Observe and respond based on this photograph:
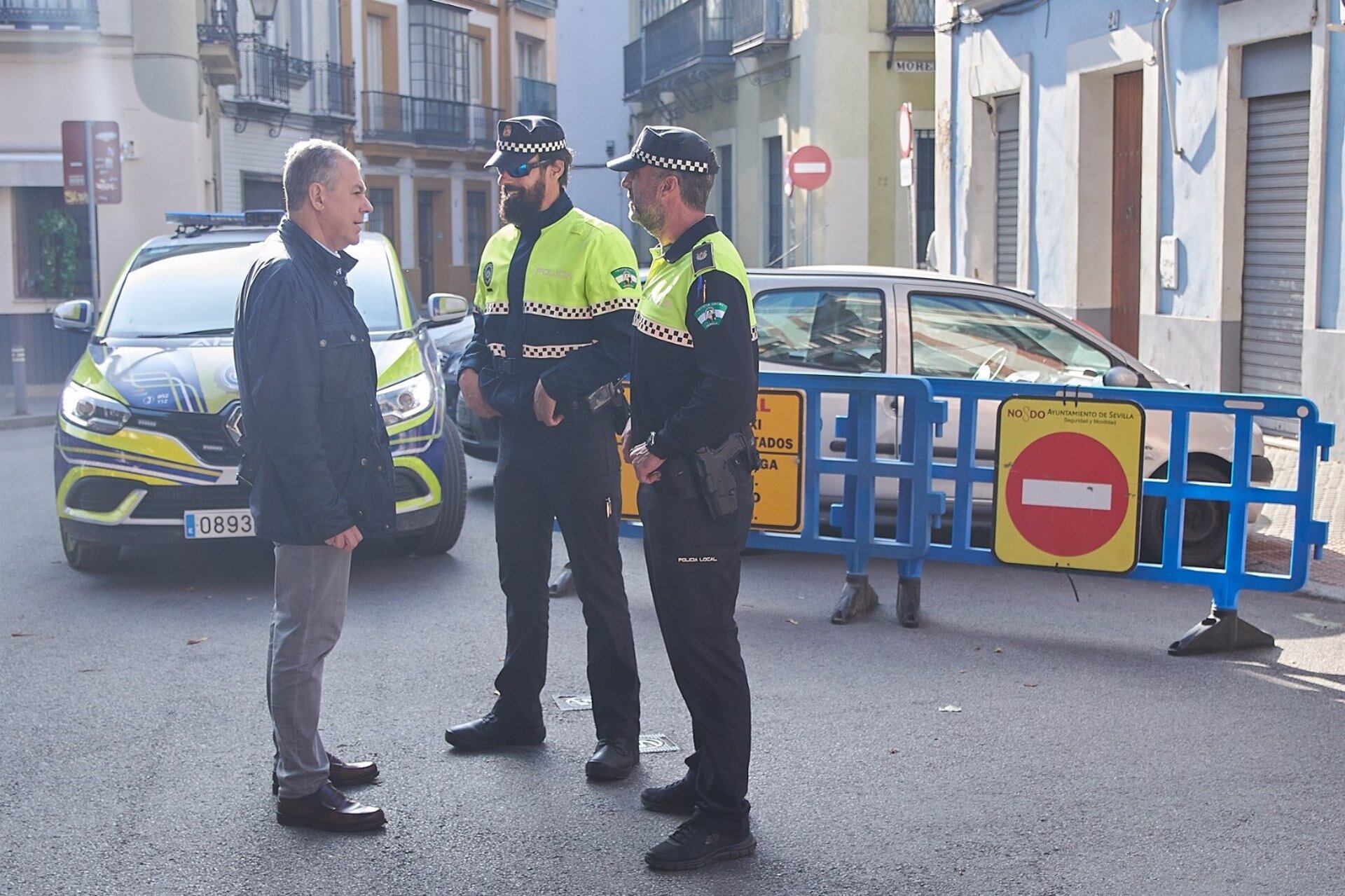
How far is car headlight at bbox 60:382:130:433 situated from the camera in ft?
26.5

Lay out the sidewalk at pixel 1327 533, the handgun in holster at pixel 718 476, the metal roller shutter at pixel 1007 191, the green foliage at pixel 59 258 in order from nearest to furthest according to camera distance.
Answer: the handgun in holster at pixel 718 476 < the sidewalk at pixel 1327 533 < the metal roller shutter at pixel 1007 191 < the green foliage at pixel 59 258

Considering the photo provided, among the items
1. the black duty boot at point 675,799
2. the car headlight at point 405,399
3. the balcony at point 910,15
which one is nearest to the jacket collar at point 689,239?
the black duty boot at point 675,799

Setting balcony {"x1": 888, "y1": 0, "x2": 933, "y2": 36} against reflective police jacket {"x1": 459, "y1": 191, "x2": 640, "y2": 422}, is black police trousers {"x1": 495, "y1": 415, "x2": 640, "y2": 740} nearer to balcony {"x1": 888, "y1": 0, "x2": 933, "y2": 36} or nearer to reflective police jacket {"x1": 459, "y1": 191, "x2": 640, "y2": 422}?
reflective police jacket {"x1": 459, "y1": 191, "x2": 640, "y2": 422}

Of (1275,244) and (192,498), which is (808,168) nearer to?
(1275,244)

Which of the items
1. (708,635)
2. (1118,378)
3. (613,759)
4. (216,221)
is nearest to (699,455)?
(708,635)

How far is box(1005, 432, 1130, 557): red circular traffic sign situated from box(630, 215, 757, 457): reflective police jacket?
9.32 feet

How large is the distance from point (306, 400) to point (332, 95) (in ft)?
119

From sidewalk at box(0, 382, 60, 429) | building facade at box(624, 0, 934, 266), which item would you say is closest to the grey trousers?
sidewalk at box(0, 382, 60, 429)

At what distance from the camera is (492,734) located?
548cm

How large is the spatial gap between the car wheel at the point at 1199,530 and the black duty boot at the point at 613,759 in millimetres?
3948

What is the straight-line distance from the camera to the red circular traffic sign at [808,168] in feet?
68.2

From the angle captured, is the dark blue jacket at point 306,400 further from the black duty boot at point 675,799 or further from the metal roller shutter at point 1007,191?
the metal roller shutter at point 1007,191

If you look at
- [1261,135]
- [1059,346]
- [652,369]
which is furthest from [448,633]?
[1261,135]

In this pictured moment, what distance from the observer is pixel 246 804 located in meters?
4.93
